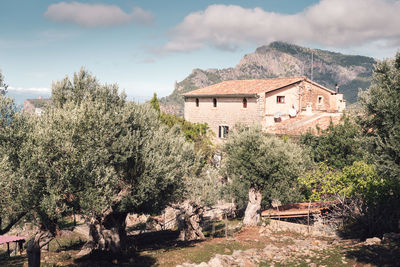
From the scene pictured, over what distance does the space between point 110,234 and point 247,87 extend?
101 feet

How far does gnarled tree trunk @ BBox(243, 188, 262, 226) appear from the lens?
82.5ft

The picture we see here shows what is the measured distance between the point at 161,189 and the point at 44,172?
6.39 metres

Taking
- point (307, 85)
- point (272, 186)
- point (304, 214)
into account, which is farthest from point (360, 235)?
point (307, 85)

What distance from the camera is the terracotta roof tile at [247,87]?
41.3 meters

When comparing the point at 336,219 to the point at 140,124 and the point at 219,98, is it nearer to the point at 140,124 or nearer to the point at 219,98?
the point at 140,124

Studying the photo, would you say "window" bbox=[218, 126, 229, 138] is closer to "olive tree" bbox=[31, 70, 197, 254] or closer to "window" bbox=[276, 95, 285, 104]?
"window" bbox=[276, 95, 285, 104]

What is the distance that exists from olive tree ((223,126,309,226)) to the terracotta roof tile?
16.6 m

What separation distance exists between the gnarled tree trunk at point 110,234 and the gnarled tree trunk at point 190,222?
4.78 meters

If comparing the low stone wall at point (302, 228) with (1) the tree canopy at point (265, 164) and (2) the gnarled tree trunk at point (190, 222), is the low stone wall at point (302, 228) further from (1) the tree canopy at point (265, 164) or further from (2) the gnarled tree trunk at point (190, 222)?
(2) the gnarled tree trunk at point (190, 222)

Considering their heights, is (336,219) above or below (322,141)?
below

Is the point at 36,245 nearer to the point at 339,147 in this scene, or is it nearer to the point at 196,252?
the point at 196,252

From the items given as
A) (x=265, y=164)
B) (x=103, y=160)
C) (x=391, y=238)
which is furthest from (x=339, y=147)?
(x=103, y=160)

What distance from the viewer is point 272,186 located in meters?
24.4

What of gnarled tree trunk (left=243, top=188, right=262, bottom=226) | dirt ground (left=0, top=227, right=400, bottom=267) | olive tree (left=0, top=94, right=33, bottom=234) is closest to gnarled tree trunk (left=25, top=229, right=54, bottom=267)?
olive tree (left=0, top=94, right=33, bottom=234)
